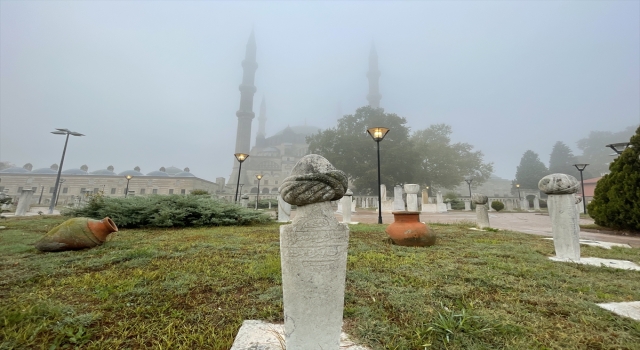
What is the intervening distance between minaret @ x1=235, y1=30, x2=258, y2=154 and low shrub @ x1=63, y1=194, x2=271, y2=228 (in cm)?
5705

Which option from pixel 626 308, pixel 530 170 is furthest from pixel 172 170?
pixel 530 170

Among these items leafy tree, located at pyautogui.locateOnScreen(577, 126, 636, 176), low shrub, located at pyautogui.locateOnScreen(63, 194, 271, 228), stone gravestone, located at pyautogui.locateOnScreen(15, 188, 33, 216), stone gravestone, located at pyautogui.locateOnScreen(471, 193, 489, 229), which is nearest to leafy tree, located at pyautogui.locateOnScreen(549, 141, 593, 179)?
leafy tree, located at pyautogui.locateOnScreen(577, 126, 636, 176)

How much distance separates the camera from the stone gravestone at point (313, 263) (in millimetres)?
1572

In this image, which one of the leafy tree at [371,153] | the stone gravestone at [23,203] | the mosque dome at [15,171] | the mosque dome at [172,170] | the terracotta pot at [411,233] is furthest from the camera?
the mosque dome at [172,170]

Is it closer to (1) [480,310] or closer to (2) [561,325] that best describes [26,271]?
(1) [480,310]

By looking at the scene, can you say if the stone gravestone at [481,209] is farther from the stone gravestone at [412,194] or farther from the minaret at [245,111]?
the minaret at [245,111]

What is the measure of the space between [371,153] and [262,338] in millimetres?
37662

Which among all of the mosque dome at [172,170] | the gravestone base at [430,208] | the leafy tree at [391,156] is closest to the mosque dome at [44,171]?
Result: the mosque dome at [172,170]

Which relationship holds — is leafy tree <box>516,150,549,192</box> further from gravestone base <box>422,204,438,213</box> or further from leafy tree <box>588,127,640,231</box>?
leafy tree <box>588,127,640,231</box>

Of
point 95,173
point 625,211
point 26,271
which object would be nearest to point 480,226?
point 625,211

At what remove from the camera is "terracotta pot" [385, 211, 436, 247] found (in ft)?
16.6

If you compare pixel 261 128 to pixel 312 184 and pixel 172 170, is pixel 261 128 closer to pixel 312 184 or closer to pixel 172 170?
pixel 172 170

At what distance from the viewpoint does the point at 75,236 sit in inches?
170

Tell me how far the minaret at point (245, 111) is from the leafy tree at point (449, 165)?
42635 mm
